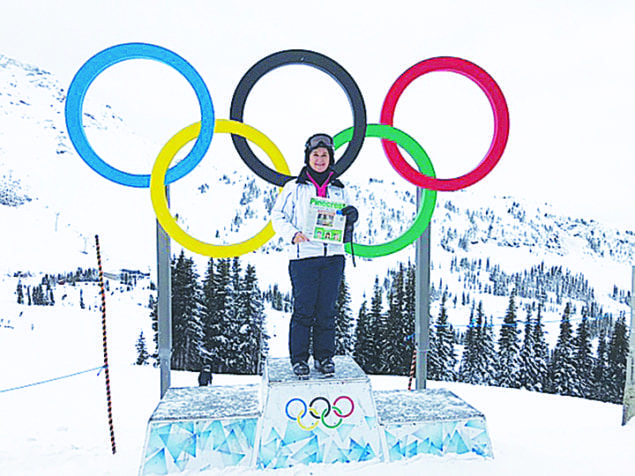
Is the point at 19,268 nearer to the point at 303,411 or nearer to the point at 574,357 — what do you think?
the point at 574,357

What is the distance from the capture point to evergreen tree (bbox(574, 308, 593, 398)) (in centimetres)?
2236

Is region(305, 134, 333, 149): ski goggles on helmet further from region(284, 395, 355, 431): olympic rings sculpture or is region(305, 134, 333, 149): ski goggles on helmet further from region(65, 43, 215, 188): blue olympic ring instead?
region(284, 395, 355, 431): olympic rings sculpture

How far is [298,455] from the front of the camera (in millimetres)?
2936

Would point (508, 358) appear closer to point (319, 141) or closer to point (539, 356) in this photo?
point (539, 356)

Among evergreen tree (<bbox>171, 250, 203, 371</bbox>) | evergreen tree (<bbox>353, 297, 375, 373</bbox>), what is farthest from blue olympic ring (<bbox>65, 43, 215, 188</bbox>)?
evergreen tree (<bbox>353, 297, 375, 373</bbox>)

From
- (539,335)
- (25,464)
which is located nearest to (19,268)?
(539,335)

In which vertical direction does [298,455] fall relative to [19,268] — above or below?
above

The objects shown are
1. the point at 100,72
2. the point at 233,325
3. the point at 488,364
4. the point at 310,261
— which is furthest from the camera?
the point at 488,364

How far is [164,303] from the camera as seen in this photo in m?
3.71

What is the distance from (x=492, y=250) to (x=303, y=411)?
88093 millimetres

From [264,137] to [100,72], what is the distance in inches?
47.9

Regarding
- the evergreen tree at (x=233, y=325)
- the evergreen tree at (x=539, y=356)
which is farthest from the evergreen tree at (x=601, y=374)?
the evergreen tree at (x=233, y=325)

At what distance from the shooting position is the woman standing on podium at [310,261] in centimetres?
312

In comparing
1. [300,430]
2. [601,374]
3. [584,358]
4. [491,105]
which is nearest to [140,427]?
[300,430]
